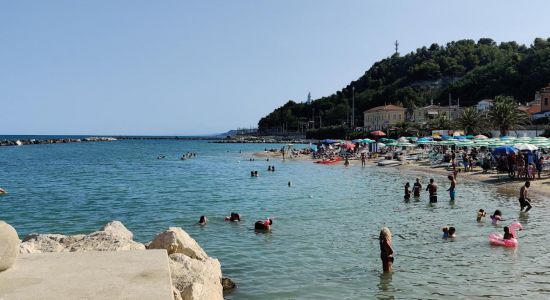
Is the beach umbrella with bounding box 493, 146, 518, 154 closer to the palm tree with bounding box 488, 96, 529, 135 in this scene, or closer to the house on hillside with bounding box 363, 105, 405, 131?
the palm tree with bounding box 488, 96, 529, 135

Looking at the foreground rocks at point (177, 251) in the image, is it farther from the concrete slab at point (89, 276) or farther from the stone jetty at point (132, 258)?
the concrete slab at point (89, 276)

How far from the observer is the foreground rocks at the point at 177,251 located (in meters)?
8.67

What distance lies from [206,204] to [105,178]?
20278 millimetres

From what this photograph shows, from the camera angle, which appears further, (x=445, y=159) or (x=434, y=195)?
(x=445, y=159)

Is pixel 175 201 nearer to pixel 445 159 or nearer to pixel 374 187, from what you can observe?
pixel 374 187

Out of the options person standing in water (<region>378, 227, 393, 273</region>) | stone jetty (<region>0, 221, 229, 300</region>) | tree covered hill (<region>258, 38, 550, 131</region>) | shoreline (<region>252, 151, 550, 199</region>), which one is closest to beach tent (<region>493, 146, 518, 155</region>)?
shoreline (<region>252, 151, 550, 199</region>)

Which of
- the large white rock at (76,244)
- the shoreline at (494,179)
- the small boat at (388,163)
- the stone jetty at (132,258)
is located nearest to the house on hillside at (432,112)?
the small boat at (388,163)

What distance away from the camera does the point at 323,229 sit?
18219 millimetres

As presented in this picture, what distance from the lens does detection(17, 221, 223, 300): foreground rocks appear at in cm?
867

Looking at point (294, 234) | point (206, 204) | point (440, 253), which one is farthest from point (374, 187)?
point (440, 253)

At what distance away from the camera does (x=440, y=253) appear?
46.5 ft

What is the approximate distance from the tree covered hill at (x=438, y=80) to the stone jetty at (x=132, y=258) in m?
108

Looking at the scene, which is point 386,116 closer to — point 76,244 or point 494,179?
point 494,179

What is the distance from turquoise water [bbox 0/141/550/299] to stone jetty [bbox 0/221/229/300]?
5.35 ft
